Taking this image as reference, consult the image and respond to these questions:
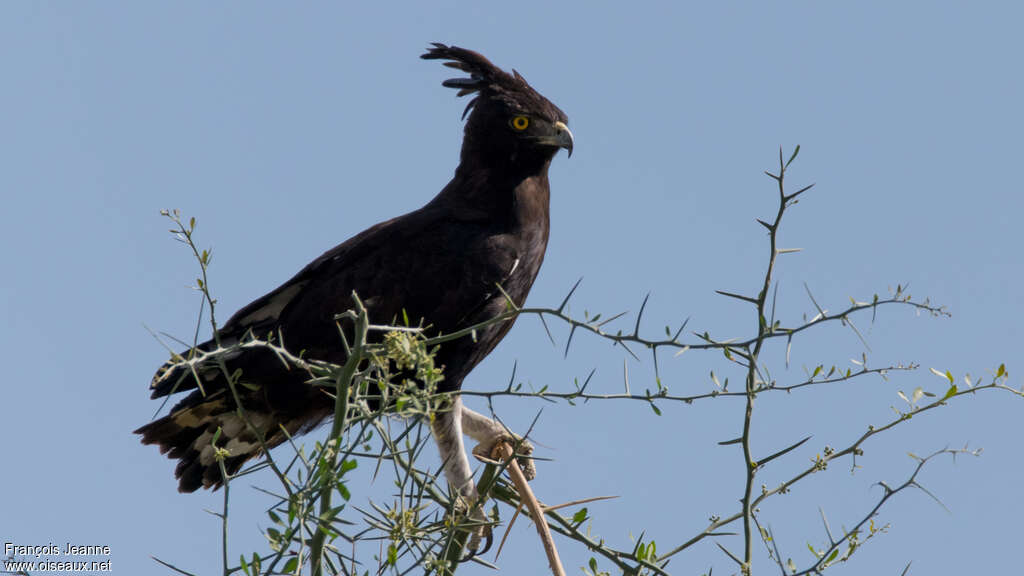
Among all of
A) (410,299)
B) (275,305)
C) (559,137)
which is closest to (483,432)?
(410,299)

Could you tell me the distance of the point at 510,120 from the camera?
5.66 m

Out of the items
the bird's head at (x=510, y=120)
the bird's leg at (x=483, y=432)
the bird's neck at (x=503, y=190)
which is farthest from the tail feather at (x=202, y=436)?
the bird's head at (x=510, y=120)

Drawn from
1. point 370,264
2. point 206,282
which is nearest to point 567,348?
point 206,282

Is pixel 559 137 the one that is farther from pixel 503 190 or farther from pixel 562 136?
pixel 503 190

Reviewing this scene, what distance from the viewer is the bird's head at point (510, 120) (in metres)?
5.64

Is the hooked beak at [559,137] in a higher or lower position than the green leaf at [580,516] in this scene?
higher

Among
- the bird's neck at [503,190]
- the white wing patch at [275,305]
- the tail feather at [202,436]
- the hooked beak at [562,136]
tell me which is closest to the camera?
the tail feather at [202,436]

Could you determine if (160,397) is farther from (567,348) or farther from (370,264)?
(567,348)

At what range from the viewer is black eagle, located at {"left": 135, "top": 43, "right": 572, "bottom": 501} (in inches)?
195

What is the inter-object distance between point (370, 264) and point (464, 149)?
984 mm

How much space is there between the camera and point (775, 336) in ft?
8.32

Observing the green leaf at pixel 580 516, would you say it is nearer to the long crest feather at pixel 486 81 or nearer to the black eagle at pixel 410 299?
the black eagle at pixel 410 299

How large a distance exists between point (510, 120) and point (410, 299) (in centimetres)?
114

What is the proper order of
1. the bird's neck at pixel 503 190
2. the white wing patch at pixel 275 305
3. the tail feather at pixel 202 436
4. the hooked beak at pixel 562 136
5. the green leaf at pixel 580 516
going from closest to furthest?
the green leaf at pixel 580 516 → the tail feather at pixel 202 436 → the white wing patch at pixel 275 305 → the bird's neck at pixel 503 190 → the hooked beak at pixel 562 136
